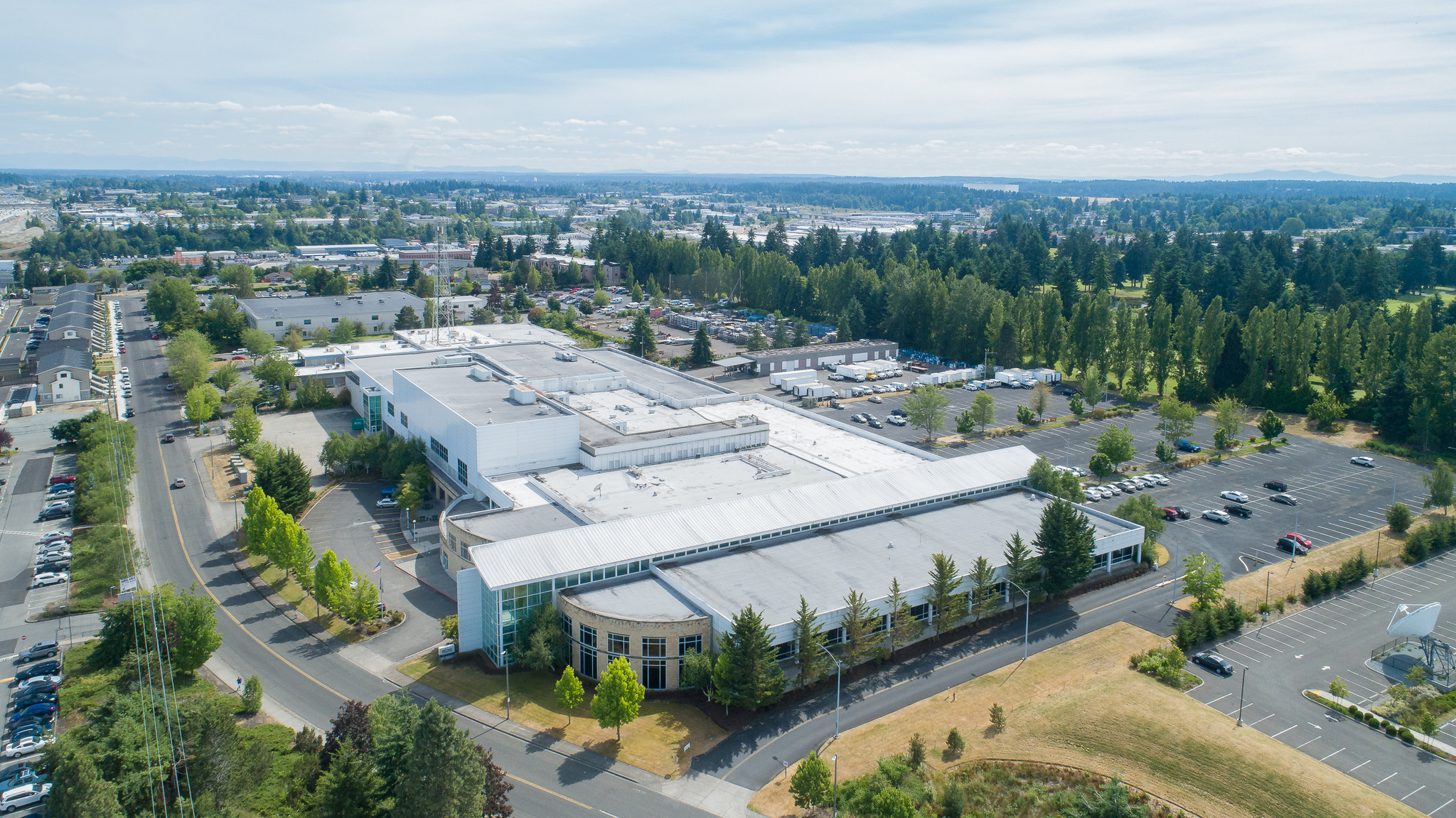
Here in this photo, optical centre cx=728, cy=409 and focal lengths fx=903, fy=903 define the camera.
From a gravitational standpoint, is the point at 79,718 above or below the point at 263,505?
below

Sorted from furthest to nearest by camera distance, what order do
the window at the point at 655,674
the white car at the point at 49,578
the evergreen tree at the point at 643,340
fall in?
the evergreen tree at the point at 643,340, the white car at the point at 49,578, the window at the point at 655,674

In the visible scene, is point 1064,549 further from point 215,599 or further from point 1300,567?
point 215,599

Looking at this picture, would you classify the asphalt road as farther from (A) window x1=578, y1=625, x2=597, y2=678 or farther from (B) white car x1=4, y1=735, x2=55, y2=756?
(B) white car x1=4, y1=735, x2=55, y2=756

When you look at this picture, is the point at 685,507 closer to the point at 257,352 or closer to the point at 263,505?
the point at 263,505

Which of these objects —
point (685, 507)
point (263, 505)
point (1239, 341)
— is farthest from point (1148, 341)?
point (263, 505)

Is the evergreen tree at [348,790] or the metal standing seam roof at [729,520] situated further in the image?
the metal standing seam roof at [729,520]

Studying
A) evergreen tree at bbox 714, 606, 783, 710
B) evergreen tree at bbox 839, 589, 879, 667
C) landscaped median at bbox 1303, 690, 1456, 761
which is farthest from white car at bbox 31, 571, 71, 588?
landscaped median at bbox 1303, 690, 1456, 761

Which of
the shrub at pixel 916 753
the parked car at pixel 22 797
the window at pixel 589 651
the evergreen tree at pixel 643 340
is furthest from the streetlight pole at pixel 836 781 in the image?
the evergreen tree at pixel 643 340

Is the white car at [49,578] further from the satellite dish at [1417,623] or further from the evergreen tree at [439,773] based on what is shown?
the satellite dish at [1417,623]
